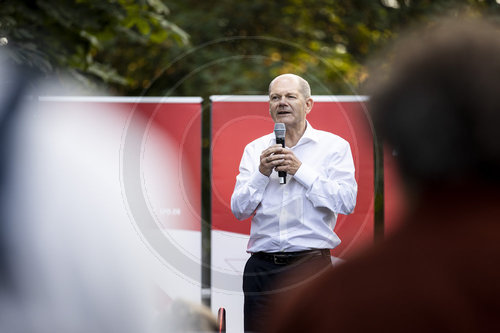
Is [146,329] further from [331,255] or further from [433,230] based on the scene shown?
[433,230]

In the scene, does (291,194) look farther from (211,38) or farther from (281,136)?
(211,38)

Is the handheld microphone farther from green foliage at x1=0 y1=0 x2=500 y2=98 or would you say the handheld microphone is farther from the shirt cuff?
green foliage at x1=0 y1=0 x2=500 y2=98

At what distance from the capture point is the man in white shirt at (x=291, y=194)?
248 centimetres

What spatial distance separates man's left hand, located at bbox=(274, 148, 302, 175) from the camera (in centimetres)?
244

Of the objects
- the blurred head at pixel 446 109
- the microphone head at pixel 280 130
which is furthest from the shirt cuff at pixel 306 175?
the blurred head at pixel 446 109

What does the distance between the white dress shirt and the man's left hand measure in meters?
0.02

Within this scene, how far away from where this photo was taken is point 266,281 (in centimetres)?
267

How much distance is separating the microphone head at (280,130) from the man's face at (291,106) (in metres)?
0.03

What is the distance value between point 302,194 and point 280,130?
269mm

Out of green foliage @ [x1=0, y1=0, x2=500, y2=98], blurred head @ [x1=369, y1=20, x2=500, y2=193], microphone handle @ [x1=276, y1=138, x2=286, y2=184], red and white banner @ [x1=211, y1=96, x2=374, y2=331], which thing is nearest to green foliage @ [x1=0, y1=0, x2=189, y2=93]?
green foliage @ [x1=0, y1=0, x2=500, y2=98]

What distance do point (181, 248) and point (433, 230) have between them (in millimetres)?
2351

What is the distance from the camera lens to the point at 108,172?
278cm

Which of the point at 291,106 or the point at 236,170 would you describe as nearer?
the point at 291,106

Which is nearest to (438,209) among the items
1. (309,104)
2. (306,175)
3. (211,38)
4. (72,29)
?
(306,175)
